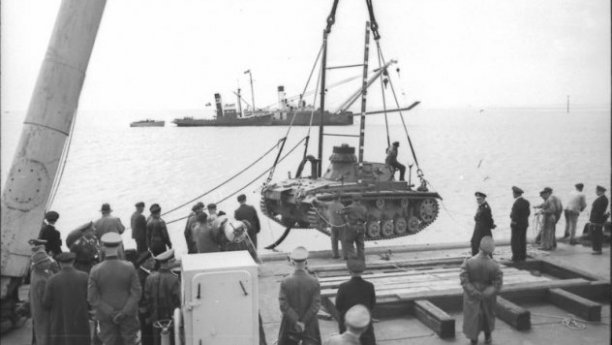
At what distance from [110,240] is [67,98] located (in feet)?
7.04

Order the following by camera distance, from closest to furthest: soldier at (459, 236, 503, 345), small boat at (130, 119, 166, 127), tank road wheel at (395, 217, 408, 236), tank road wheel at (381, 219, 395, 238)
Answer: soldier at (459, 236, 503, 345) → tank road wheel at (381, 219, 395, 238) → tank road wheel at (395, 217, 408, 236) → small boat at (130, 119, 166, 127)

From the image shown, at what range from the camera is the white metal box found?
5.42 meters

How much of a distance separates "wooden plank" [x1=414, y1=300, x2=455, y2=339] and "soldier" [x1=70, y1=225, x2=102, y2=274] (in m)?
4.57

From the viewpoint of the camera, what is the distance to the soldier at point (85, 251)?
7363 millimetres

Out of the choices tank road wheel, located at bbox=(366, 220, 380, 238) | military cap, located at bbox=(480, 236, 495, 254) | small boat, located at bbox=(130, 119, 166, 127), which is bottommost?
military cap, located at bbox=(480, 236, 495, 254)

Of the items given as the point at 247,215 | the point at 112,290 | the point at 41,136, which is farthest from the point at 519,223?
the point at 41,136

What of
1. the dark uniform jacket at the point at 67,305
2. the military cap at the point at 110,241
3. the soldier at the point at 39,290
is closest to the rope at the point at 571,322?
the military cap at the point at 110,241

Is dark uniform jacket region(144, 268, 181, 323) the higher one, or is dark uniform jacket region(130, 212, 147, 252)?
dark uniform jacket region(130, 212, 147, 252)

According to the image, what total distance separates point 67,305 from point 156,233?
10.9 ft

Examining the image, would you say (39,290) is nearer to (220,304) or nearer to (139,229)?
(220,304)

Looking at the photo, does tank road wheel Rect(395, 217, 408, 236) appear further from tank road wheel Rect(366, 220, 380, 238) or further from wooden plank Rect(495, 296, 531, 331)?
wooden plank Rect(495, 296, 531, 331)

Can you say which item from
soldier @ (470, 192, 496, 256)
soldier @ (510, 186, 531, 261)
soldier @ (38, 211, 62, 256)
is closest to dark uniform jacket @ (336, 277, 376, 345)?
soldier @ (470, 192, 496, 256)

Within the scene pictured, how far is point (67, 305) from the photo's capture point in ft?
20.1

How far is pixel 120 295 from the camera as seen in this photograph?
5934 millimetres
